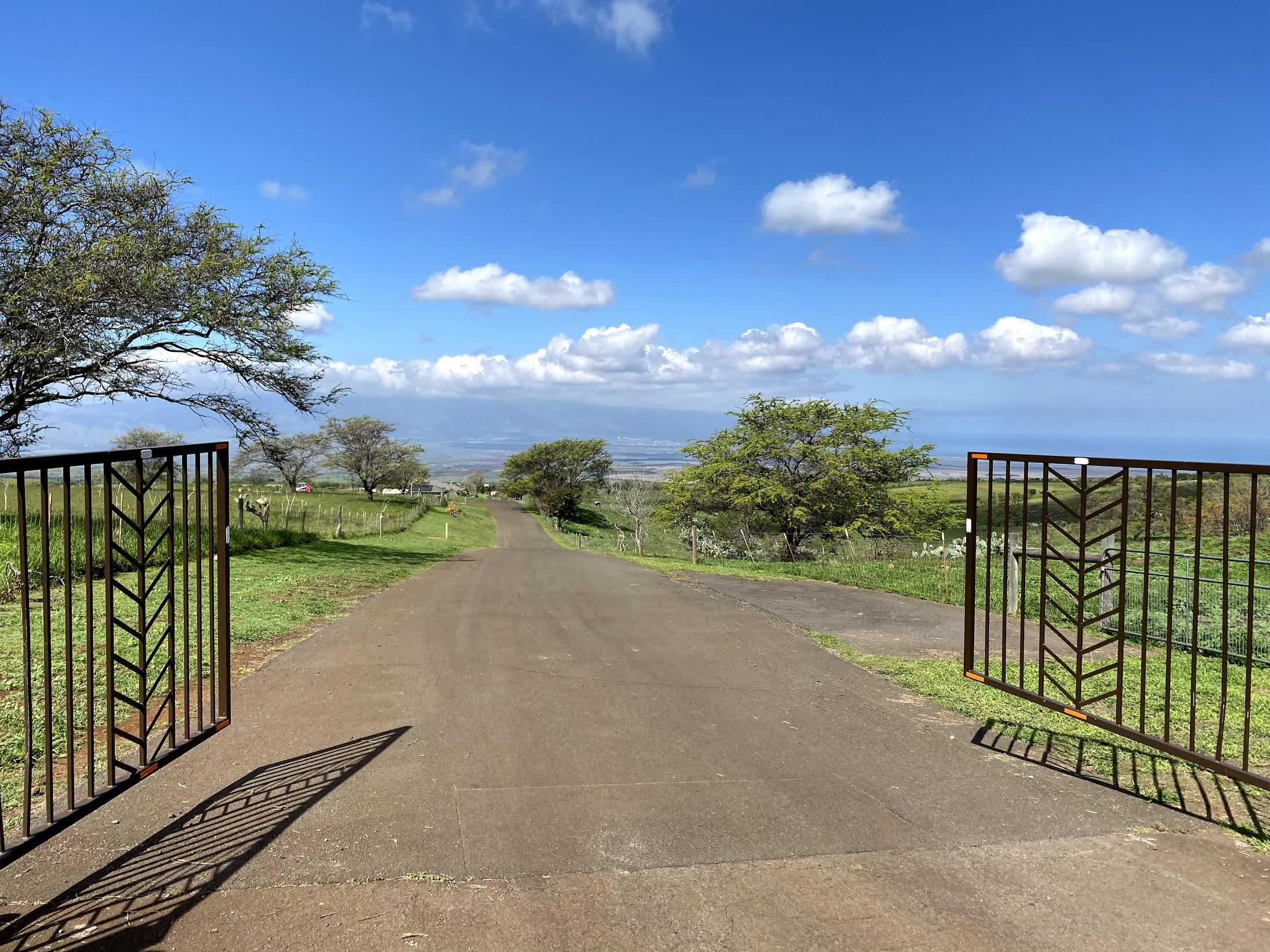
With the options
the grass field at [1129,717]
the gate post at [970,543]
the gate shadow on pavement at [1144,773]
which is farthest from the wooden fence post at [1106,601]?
the gate post at [970,543]

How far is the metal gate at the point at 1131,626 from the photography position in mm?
4348

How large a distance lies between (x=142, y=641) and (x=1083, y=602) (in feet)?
18.2

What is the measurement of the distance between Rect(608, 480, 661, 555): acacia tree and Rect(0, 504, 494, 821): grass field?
20.0 meters

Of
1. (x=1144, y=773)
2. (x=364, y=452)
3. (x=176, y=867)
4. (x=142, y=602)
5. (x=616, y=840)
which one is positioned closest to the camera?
(x=176, y=867)

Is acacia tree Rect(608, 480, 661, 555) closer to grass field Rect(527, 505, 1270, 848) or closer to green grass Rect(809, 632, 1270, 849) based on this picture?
grass field Rect(527, 505, 1270, 848)

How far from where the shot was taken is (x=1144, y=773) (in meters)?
5.04

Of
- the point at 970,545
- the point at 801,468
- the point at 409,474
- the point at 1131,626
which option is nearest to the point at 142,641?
the point at 970,545

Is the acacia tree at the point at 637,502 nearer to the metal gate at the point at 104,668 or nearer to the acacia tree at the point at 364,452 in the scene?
the acacia tree at the point at 364,452

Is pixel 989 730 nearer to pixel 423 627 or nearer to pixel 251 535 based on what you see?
pixel 423 627

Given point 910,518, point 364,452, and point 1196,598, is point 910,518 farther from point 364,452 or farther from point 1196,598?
point 364,452

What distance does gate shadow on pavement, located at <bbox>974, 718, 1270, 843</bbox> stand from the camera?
4406 mm

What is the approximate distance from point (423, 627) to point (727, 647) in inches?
151

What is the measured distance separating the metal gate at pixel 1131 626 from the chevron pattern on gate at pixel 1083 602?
3cm

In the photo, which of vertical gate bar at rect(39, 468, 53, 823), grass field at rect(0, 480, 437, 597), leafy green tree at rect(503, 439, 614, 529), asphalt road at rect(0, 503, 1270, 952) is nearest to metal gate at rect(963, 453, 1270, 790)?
asphalt road at rect(0, 503, 1270, 952)
